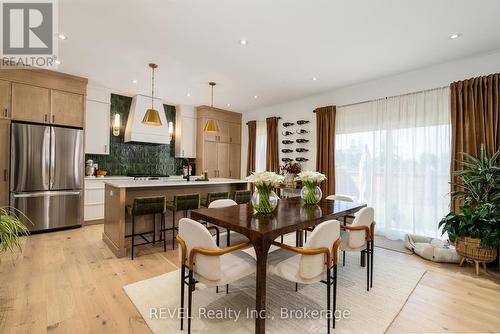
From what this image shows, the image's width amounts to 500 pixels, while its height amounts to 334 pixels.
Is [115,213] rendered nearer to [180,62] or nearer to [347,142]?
[180,62]

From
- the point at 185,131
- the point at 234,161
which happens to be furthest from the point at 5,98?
the point at 234,161

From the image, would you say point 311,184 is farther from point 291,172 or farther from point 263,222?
point 291,172

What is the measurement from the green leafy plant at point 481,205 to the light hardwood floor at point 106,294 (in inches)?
19.2

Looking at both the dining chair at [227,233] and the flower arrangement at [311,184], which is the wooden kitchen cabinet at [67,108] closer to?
the dining chair at [227,233]

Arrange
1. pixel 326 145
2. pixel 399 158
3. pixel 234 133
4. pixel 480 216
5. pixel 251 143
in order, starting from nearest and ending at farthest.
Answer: pixel 480 216 → pixel 399 158 → pixel 326 145 → pixel 251 143 → pixel 234 133

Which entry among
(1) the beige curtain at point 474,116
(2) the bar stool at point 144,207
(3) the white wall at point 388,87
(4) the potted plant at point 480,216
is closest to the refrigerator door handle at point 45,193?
(2) the bar stool at point 144,207

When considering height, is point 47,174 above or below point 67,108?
below

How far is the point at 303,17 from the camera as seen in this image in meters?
2.52

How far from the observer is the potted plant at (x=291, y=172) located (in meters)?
5.15

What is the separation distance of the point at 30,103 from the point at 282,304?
4.98 metres

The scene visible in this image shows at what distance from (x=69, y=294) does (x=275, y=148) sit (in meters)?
4.70

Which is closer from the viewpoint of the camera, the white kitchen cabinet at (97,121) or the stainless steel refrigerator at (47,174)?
the stainless steel refrigerator at (47,174)

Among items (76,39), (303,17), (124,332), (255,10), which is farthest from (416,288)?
(76,39)

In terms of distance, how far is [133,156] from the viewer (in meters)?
5.68
